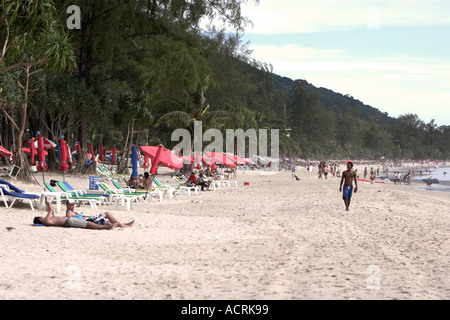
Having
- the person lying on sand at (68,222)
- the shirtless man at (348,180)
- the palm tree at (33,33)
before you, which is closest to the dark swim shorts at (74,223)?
the person lying on sand at (68,222)

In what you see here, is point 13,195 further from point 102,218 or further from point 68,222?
point 102,218

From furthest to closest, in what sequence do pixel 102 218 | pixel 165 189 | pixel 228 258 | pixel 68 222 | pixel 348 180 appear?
pixel 165 189 < pixel 348 180 < pixel 102 218 < pixel 68 222 < pixel 228 258

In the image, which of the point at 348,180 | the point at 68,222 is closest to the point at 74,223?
the point at 68,222

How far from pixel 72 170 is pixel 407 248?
62.8ft

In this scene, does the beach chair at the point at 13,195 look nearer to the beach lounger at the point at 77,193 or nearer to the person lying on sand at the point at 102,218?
the beach lounger at the point at 77,193

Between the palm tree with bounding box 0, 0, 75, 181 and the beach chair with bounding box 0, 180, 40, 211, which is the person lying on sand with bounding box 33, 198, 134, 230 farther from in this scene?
the palm tree with bounding box 0, 0, 75, 181

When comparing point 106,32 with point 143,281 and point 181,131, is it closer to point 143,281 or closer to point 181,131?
point 181,131

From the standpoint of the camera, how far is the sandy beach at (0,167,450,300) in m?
5.29

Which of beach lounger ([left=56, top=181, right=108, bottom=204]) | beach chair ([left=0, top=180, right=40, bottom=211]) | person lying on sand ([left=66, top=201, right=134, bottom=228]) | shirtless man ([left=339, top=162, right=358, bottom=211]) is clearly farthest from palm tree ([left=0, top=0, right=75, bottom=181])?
shirtless man ([left=339, top=162, right=358, bottom=211])

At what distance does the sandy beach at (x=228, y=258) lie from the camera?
5.29 metres

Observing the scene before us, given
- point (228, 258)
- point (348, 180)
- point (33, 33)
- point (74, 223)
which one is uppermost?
point (33, 33)

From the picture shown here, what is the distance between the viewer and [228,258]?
7.19 m

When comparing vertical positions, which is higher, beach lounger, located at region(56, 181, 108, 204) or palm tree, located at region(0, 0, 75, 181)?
palm tree, located at region(0, 0, 75, 181)
